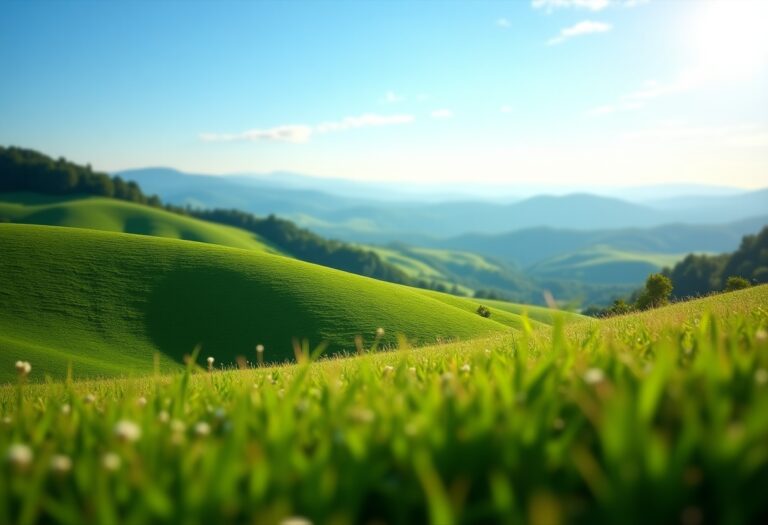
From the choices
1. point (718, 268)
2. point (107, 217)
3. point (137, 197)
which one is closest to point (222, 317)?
point (107, 217)

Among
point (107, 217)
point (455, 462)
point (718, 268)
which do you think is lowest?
point (107, 217)

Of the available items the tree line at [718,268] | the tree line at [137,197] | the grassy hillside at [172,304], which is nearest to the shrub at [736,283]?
the grassy hillside at [172,304]

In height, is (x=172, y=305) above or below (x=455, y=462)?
below

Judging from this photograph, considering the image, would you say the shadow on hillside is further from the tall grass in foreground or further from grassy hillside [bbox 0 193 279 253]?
grassy hillside [bbox 0 193 279 253]

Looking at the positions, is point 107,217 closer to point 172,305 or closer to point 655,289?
point 172,305

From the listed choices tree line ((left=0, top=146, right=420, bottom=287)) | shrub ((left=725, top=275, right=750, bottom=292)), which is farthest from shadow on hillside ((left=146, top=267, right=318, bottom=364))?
tree line ((left=0, top=146, right=420, bottom=287))

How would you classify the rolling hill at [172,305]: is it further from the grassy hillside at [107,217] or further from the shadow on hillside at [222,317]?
the grassy hillside at [107,217]

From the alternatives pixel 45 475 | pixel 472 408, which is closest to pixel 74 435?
pixel 45 475

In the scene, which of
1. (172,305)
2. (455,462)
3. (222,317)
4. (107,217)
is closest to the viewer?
(455,462)
